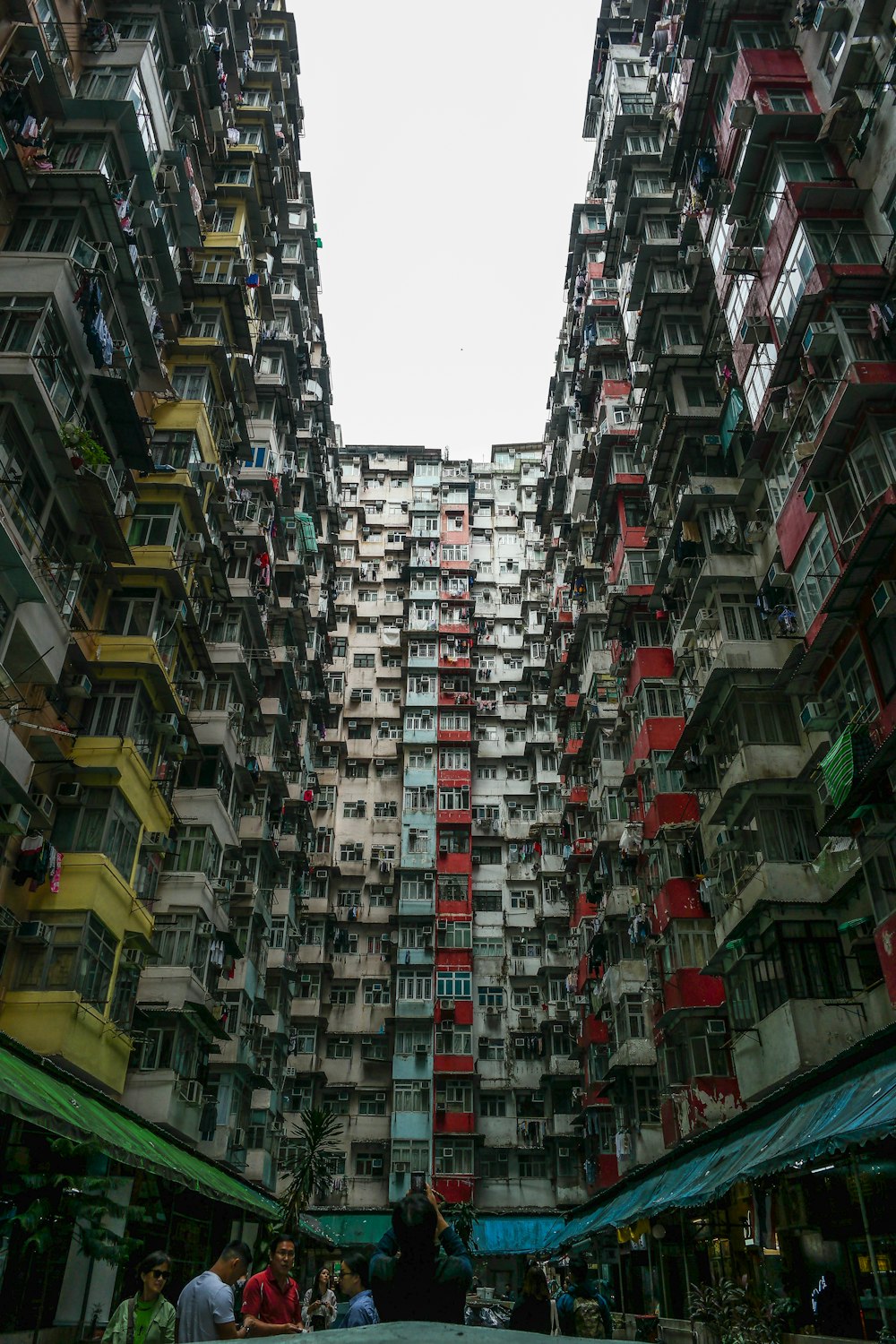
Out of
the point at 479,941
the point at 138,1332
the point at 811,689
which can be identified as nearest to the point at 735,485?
the point at 811,689

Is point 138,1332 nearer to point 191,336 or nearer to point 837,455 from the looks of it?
point 837,455

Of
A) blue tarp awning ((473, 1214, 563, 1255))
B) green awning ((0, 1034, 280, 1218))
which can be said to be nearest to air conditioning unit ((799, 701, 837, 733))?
green awning ((0, 1034, 280, 1218))

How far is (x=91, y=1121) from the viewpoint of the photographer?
13.9 m

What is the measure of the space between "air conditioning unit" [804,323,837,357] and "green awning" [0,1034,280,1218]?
17.9 m

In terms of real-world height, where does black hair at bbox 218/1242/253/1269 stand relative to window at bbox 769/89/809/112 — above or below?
below

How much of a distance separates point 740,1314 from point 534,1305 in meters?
8.05

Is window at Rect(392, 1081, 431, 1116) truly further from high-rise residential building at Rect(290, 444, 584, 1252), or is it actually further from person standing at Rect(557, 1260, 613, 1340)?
person standing at Rect(557, 1260, 613, 1340)

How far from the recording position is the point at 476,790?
2115 inches

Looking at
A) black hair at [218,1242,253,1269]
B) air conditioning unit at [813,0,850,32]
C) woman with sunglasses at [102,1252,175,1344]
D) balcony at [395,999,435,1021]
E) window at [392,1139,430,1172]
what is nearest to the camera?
woman with sunglasses at [102,1252,175,1344]

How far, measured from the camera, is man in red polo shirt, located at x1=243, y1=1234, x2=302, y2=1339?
767 cm

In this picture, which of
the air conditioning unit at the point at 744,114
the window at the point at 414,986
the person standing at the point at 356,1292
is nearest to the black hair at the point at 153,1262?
the person standing at the point at 356,1292

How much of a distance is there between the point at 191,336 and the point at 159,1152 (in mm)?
22276

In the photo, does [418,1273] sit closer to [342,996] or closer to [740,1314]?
[740,1314]

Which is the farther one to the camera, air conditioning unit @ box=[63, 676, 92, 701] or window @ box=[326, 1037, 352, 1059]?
window @ box=[326, 1037, 352, 1059]
